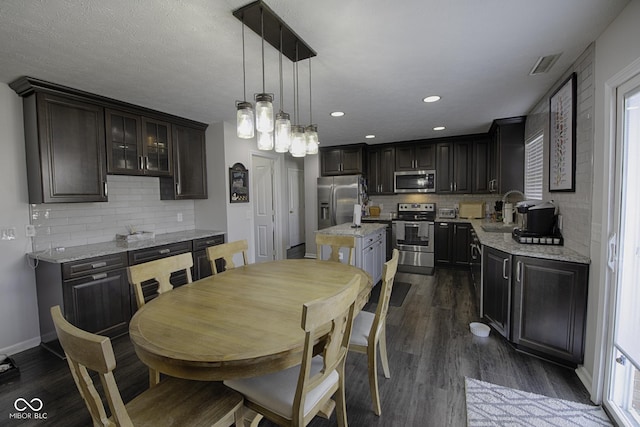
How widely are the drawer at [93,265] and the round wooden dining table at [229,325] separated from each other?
1.41 metres

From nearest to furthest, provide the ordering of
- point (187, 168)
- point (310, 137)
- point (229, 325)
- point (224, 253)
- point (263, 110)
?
point (229, 325)
point (263, 110)
point (310, 137)
point (224, 253)
point (187, 168)

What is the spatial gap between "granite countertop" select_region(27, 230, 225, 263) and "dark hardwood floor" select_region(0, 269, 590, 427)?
Result: 34.3 inches

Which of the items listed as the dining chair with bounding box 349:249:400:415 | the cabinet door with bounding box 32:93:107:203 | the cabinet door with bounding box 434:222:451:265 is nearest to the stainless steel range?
the cabinet door with bounding box 434:222:451:265

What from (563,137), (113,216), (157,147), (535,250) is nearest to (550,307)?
(535,250)

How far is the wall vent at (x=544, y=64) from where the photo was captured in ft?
7.22

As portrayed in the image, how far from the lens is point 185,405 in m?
1.21

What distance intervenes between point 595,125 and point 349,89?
1.89m

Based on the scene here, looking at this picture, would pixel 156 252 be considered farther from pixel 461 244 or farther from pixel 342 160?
pixel 461 244

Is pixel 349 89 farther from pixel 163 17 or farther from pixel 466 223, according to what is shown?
pixel 466 223

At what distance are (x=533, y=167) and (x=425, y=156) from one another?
80.4 inches

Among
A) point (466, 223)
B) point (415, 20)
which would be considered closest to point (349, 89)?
point (415, 20)

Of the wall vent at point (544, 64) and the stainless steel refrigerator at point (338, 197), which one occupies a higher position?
the wall vent at point (544, 64)

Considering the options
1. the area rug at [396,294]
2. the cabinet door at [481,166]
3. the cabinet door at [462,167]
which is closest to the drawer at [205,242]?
the area rug at [396,294]

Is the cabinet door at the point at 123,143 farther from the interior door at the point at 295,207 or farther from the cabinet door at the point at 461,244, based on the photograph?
the cabinet door at the point at 461,244
